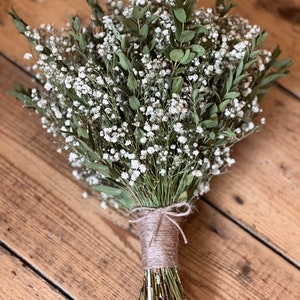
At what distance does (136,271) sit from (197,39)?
1.38ft

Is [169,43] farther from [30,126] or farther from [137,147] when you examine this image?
[30,126]

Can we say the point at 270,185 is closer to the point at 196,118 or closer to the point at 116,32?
the point at 196,118

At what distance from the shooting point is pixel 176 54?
934mm

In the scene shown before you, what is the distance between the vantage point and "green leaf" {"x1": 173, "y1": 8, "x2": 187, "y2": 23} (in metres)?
0.92

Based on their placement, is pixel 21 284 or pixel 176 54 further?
pixel 21 284

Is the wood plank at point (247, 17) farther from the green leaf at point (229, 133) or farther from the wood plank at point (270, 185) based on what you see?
the green leaf at point (229, 133)

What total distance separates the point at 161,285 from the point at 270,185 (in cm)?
29

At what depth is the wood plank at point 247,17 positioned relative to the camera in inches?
47.7

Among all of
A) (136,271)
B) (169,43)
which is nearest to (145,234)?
(136,271)

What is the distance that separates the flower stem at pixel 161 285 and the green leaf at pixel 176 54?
0.35 metres

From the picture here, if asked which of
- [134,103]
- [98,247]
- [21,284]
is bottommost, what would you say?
[21,284]

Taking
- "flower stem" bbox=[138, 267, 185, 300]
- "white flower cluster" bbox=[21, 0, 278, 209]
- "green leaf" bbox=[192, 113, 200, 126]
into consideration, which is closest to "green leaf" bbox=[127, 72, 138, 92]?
"white flower cluster" bbox=[21, 0, 278, 209]

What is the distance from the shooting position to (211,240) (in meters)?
1.09

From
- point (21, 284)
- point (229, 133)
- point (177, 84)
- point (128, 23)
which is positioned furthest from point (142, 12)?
point (21, 284)
